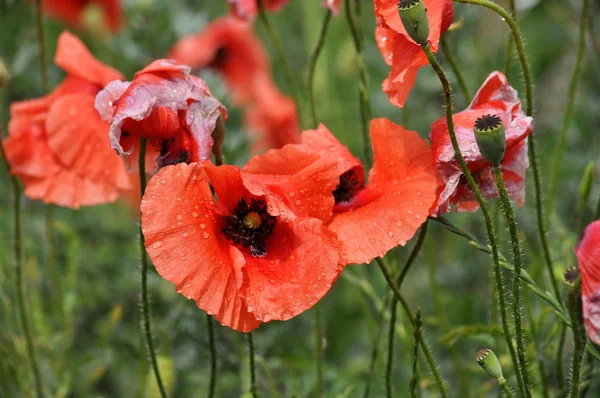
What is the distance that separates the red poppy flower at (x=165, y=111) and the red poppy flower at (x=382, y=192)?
0.15m

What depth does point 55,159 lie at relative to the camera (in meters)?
1.41

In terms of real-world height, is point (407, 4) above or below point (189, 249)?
above

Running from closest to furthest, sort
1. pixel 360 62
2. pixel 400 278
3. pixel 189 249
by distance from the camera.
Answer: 1. pixel 189 249
2. pixel 400 278
3. pixel 360 62

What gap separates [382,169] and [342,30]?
2.22m

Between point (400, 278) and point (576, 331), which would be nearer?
point (576, 331)

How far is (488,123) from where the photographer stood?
34.4 inches

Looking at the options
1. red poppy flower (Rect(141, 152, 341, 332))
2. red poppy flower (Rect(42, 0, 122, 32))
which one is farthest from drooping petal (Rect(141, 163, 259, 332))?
red poppy flower (Rect(42, 0, 122, 32))

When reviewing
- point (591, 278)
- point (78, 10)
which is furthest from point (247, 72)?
point (591, 278)

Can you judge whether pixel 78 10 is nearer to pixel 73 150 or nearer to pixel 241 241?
pixel 73 150

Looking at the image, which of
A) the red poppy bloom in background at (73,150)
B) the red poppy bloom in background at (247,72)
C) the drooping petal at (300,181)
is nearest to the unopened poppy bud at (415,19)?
the drooping petal at (300,181)

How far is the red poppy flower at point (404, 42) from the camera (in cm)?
97

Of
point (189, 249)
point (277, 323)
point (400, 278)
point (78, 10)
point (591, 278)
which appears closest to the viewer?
point (591, 278)

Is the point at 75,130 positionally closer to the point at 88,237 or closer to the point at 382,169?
the point at 382,169

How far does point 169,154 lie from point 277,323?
892 millimetres
